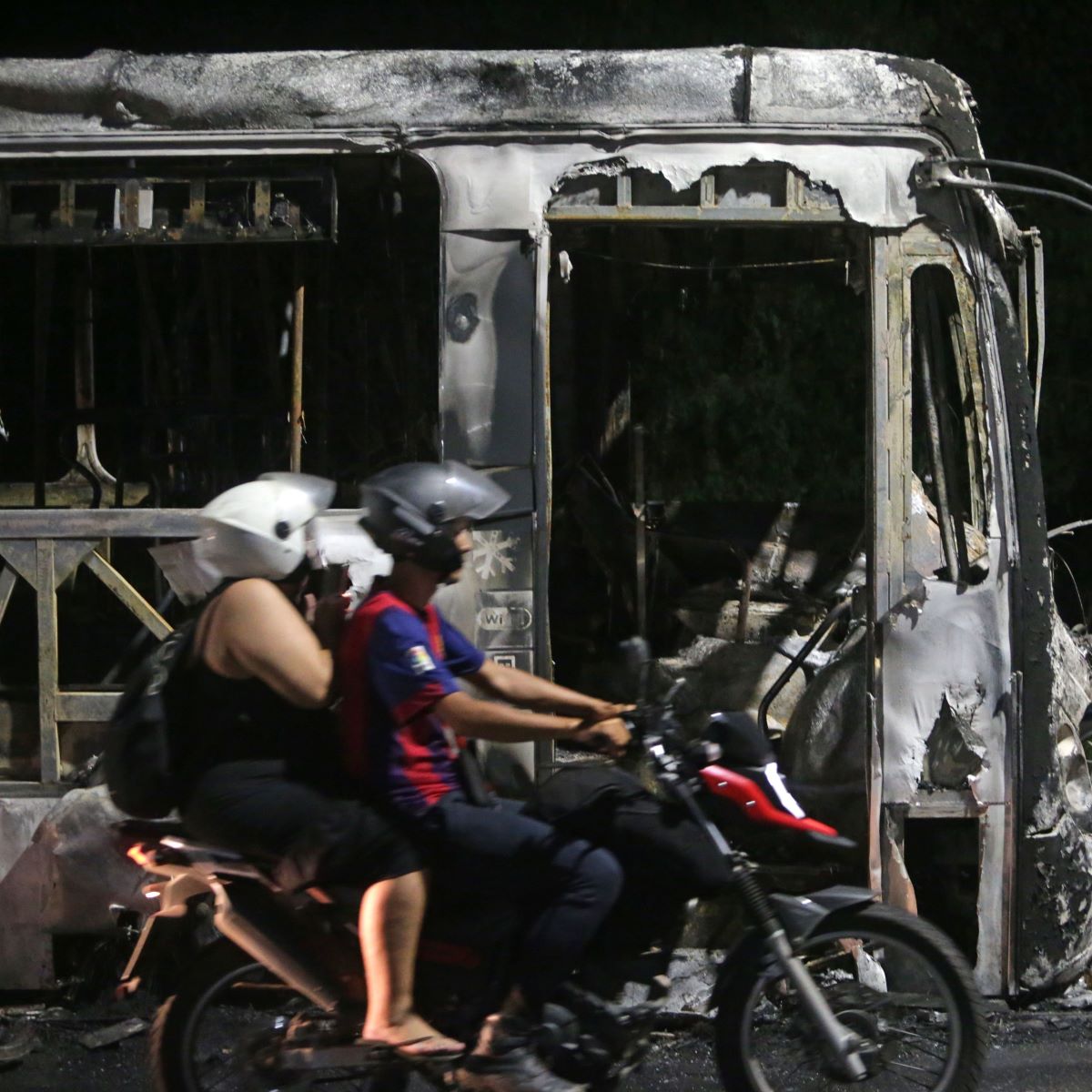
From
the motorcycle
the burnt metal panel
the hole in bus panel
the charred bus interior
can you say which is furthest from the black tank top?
the hole in bus panel

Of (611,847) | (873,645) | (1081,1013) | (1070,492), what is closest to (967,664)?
(873,645)

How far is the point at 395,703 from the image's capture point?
3.57m

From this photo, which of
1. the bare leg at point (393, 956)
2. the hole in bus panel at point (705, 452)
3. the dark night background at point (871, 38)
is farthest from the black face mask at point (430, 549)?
the dark night background at point (871, 38)

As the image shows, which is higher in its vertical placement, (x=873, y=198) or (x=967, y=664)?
(x=873, y=198)

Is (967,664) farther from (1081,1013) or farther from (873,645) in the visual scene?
(1081,1013)

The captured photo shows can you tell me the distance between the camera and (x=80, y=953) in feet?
17.8

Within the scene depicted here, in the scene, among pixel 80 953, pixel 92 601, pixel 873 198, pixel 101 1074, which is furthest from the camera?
pixel 92 601

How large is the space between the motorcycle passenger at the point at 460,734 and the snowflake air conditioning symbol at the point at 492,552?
4.61 feet

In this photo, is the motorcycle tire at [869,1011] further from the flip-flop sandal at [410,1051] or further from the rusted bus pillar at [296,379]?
the rusted bus pillar at [296,379]

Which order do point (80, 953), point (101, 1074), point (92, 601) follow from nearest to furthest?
1. point (101, 1074)
2. point (80, 953)
3. point (92, 601)

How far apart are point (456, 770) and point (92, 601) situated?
4522 millimetres

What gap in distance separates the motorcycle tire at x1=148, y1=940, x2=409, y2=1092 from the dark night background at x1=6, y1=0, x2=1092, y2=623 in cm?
718

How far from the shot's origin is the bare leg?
11.7 feet

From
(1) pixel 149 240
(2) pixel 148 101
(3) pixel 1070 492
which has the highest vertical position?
(2) pixel 148 101
